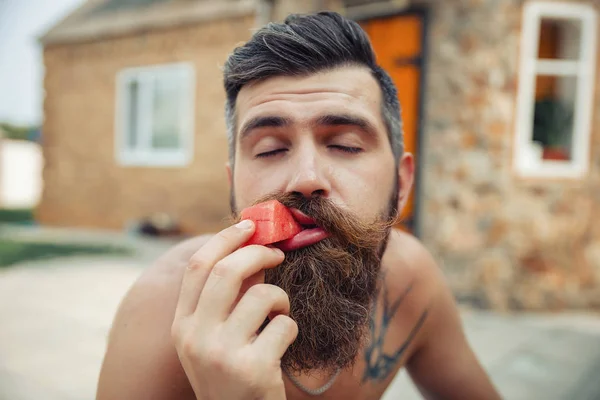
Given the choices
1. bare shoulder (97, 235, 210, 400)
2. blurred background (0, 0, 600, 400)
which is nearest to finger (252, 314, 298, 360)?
bare shoulder (97, 235, 210, 400)

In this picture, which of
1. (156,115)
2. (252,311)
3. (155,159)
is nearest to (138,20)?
(156,115)

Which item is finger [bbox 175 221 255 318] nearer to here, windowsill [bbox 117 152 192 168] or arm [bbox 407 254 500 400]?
arm [bbox 407 254 500 400]

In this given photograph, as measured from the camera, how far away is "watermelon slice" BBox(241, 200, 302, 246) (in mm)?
1185

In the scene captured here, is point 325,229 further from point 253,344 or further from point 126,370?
point 126,370

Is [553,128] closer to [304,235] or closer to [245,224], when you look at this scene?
[304,235]

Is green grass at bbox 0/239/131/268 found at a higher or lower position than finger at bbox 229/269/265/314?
lower

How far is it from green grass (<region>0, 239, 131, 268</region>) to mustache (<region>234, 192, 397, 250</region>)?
7148mm

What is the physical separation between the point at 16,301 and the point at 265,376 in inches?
197

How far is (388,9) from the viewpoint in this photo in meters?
5.76

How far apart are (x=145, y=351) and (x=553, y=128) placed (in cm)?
602

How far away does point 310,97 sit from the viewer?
5.01 feet

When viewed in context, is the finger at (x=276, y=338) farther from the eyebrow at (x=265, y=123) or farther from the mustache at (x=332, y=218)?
the eyebrow at (x=265, y=123)

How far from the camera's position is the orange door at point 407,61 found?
5645 mm


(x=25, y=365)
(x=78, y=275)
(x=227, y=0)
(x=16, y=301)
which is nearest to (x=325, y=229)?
(x=25, y=365)
